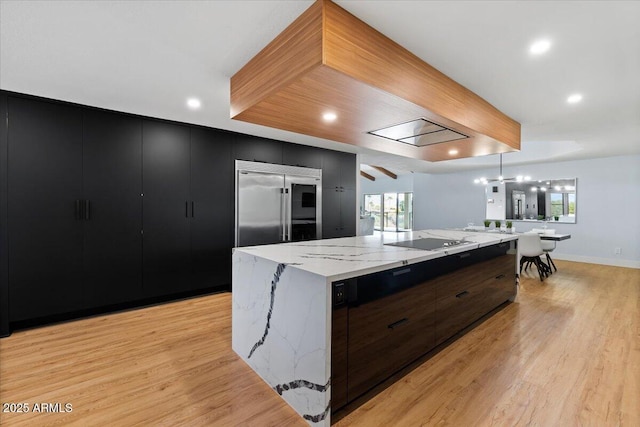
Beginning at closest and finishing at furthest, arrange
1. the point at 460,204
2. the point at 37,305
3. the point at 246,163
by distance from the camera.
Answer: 1. the point at 37,305
2. the point at 246,163
3. the point at 460,204

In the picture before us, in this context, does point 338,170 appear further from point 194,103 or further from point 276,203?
point 194,103

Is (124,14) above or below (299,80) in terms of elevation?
above

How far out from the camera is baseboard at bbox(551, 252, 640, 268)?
5.76 m

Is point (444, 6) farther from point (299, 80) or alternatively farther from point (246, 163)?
point (246, 163)

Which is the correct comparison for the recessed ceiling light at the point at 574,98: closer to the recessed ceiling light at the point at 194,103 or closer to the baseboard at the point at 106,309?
the recessed ceiling light at the point at 194,103

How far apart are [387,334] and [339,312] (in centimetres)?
51

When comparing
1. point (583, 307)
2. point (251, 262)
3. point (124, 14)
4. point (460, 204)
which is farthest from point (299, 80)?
point (460, 204)

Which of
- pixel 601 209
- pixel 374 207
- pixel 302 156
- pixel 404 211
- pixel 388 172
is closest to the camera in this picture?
pixel 302 156

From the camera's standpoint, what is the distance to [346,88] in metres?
1.86

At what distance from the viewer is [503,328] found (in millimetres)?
2871

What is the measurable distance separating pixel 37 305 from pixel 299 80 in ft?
11.0

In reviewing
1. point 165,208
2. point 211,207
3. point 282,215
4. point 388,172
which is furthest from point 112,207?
point 388,172

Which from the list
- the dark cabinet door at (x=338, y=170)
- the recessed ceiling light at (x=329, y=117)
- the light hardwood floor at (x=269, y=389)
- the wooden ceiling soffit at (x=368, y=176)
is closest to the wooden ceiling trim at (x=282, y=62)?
the recessed ceiling light at (x=329, y=117)

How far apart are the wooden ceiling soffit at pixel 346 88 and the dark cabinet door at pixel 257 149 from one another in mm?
1648
